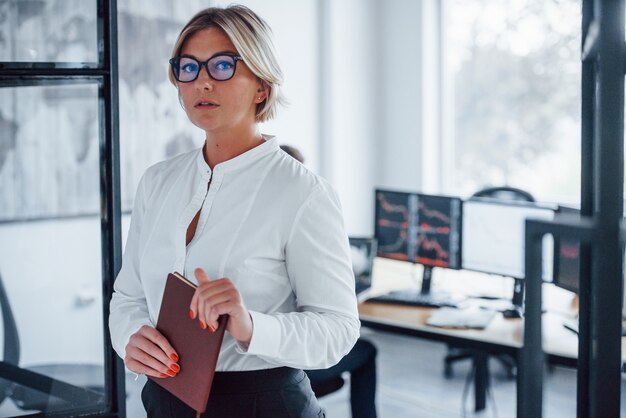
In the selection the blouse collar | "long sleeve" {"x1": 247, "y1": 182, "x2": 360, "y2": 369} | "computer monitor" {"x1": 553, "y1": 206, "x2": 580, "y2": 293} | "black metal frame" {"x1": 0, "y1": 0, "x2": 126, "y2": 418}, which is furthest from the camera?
"computer monitor" {"x1": 553, "y1": 206, "x2": 580, "y2": 293}

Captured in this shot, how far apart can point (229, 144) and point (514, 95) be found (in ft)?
12.0

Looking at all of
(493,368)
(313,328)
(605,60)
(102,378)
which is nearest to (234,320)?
(313,328)

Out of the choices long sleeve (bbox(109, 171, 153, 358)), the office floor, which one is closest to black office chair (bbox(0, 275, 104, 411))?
long sleeve (bbox(109, 171, 153, 358))

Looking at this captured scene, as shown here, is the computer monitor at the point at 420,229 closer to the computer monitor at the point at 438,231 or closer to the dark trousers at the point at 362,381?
the computer monitor at the point at 438,231

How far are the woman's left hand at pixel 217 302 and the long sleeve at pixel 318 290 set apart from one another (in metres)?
0.08

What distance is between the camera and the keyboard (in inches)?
123

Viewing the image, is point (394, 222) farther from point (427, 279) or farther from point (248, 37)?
point (248, 37)

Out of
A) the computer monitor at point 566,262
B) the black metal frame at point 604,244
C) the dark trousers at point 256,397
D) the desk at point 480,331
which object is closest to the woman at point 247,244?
the dark trousers at point 256,397

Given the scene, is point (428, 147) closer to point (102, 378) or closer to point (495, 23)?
point (495, 23)

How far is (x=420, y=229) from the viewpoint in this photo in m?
3.35

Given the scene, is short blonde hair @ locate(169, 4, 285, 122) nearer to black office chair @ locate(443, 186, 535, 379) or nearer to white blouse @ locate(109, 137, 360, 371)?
white blouse @ locate(109, 137, 360, 371)

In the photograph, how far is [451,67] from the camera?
5.00 metres

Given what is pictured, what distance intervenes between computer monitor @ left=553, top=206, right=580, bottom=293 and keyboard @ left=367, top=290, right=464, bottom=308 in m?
0.45

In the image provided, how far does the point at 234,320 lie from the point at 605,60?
2.13 feet
